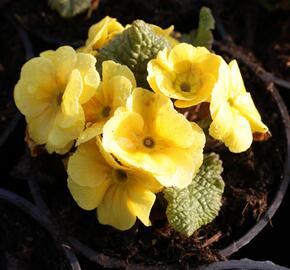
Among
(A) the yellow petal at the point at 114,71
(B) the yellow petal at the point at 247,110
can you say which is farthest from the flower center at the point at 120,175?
(B) the yellow petal at the point at 247,110

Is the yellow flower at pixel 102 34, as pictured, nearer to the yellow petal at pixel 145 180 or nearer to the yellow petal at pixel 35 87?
the yellow petal at pixel 35 87

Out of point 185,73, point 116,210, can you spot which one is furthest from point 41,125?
point 185,73

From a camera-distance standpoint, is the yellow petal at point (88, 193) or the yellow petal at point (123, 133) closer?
the yellow petal at point (123, 133)

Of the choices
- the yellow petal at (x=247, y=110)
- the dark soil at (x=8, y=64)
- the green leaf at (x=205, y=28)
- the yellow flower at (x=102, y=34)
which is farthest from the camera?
the dark soil at (x=8, y=64)

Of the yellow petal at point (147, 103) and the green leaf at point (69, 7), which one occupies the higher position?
the yellow petal at point (147, 103)

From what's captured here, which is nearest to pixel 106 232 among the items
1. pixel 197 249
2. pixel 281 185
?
pixel 197 249

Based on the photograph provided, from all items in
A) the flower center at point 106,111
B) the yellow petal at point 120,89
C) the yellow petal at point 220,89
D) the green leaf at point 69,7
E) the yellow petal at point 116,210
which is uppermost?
the yellow petal at point 220,89
